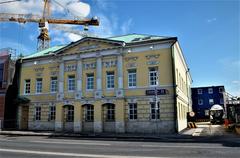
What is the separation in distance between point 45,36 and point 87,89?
36.5m

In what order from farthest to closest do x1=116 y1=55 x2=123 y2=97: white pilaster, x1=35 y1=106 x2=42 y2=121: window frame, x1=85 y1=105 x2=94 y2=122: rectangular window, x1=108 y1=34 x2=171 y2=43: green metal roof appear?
x1=35 y1=106 x2=42 y2=121: window frame → x1=85 y1=105 x2=94 y2=122: rectangular window → x1=108 y1=34 x2=171 y2=43: green metal roof → x1=116 y1=55 x2=123 y2=97: white pilaster

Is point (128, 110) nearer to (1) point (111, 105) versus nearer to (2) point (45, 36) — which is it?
(1) point (111, 105)

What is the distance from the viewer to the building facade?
5972 centimetres

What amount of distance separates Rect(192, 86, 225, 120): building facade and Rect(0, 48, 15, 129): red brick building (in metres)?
46.3

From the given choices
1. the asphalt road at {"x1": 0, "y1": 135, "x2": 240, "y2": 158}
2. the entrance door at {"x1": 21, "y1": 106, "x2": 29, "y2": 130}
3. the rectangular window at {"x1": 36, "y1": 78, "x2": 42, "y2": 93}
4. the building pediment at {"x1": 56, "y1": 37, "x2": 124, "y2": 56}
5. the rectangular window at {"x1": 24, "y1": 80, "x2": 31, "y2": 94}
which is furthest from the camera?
the rectangular window at {"x1": 24, "y1": 80, "x2": 31, "y2": 94}

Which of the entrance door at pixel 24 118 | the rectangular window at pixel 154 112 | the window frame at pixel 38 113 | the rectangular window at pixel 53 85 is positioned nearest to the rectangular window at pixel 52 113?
the window frame at pixel 38 113

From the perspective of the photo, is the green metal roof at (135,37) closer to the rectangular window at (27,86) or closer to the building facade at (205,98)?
the rectangular window at (27,86)

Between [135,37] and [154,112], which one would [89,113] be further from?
[135,37]

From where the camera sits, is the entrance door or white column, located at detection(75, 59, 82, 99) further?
the entrance door

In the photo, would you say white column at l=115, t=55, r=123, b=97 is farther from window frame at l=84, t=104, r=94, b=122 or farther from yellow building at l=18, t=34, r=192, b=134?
window frame at l=84, t=104, r=94, b=122

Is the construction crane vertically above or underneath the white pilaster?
above

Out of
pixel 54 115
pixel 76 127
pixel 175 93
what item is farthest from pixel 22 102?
pixel 175 93

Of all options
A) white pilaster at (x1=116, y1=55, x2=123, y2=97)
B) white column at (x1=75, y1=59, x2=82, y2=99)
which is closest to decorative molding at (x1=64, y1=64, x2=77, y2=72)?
white column at (x1=75, y1=59, x2=82, y2=99)

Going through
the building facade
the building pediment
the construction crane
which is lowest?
the building facade
